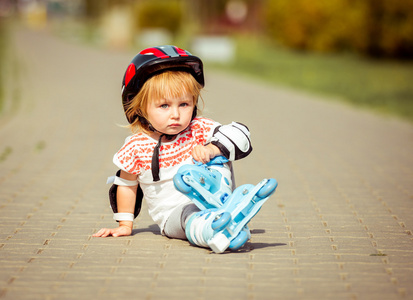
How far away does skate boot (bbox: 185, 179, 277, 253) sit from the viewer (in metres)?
3.79

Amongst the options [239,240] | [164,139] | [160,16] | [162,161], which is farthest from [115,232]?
[160,16]

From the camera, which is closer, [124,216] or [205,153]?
[205,153]

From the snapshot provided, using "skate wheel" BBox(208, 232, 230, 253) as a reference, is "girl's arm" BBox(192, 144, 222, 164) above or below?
above

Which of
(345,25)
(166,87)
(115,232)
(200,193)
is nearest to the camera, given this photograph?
(200,193)

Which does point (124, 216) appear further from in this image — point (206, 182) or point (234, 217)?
point (234, 217)

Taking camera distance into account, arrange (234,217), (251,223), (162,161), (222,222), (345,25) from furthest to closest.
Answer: (345,25) < (251,223) < (162,161) < (234,217) < (222,222)

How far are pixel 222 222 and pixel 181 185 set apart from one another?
37 cm

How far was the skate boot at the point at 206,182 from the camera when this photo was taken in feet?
12.7

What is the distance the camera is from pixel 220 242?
3.80 m

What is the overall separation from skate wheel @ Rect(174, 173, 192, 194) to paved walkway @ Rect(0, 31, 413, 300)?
1.27ft

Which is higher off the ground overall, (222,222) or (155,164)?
(155,164)

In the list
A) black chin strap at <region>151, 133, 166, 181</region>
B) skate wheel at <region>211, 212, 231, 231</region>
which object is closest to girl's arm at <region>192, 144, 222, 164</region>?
black chin strap at <region>151, 133, 166, 181</region>

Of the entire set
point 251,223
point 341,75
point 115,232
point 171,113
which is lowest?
point 341,75

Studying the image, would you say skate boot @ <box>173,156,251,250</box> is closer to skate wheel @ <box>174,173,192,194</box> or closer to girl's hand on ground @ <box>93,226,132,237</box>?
skate wheel @ <box>174,173,192,194</box>
